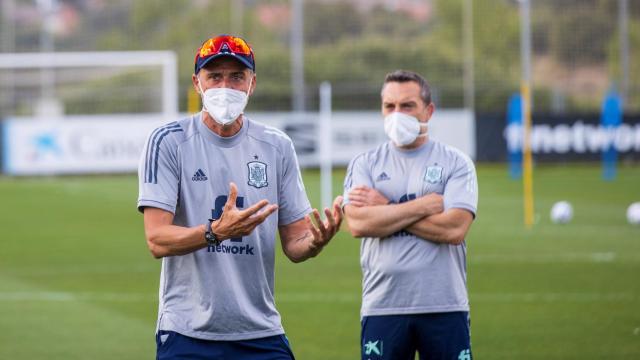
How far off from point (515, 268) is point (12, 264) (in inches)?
274

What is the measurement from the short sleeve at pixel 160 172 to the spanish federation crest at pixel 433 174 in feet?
6.52

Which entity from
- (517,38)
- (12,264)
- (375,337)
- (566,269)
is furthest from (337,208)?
(517,38)

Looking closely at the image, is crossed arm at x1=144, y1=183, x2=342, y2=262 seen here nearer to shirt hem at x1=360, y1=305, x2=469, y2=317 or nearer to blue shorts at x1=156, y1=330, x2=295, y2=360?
blue shorts at x1=156, y1=330, x2=295, y2=360

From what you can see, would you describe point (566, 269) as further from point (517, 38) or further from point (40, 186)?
point (517, 38)

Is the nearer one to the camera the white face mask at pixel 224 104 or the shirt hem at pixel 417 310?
the white face mask at pixel 224 104

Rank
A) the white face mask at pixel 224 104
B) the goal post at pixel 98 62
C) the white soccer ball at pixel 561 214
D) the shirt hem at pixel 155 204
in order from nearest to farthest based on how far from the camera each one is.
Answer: the shirt hem at pixel 155 204
the white face mask at pixel 224 104
the white soccer ball at pixel 561 214
the goal post at pixel 98 62

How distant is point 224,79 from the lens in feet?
18.5

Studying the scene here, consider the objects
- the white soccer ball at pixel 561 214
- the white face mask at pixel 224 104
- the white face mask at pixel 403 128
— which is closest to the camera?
the white face mask at pixel 224 104

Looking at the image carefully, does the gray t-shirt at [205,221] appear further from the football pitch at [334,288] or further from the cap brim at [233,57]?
the football pitch at [334,288]

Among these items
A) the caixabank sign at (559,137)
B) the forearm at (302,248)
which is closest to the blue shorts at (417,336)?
the forearm at (302,248)

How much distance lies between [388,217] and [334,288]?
25.2 ft

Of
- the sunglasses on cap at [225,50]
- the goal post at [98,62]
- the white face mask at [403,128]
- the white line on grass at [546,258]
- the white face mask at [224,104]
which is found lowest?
the white line on grass at [546,258]

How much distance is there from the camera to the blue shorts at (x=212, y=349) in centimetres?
545

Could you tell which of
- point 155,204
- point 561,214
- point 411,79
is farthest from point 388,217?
point 561,214
